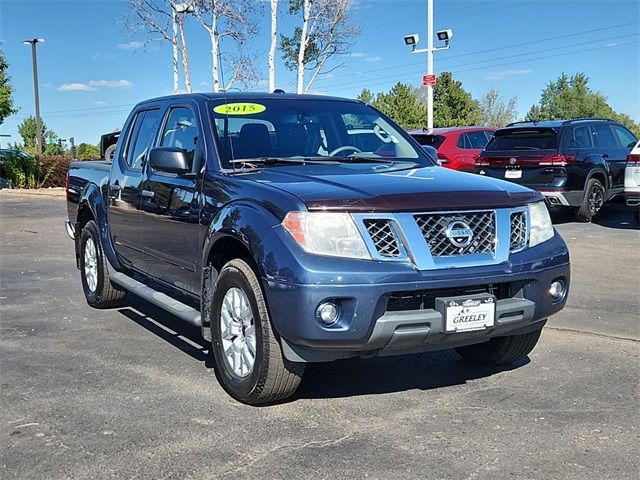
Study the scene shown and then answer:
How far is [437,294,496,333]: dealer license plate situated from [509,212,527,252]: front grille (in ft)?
1.25

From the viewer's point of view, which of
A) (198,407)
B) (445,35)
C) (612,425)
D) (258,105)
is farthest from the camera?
(445,35)

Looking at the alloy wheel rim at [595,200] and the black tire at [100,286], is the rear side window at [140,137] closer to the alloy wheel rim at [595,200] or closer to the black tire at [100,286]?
the black tire at [100,286]

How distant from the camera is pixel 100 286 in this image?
668cm

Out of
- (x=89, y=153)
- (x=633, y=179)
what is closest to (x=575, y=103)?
(x=89, y=153)

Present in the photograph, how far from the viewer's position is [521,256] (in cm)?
405

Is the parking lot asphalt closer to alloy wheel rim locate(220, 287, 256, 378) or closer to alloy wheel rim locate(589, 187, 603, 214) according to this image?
alloy wheel rim locate(220, 287, 256, 378)

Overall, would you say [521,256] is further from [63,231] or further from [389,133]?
[63,231]

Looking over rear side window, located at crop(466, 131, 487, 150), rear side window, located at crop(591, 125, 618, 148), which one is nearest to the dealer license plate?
rear side window, located at crop(591, 125, 618, 148)

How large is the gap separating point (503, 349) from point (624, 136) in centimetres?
1026

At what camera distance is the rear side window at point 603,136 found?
42.3ft

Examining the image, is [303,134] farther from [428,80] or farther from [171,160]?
[428,80]

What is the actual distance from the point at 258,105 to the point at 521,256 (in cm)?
219

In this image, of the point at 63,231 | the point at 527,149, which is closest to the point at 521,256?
the point at 527,149

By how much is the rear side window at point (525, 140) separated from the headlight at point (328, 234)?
9.36 m
